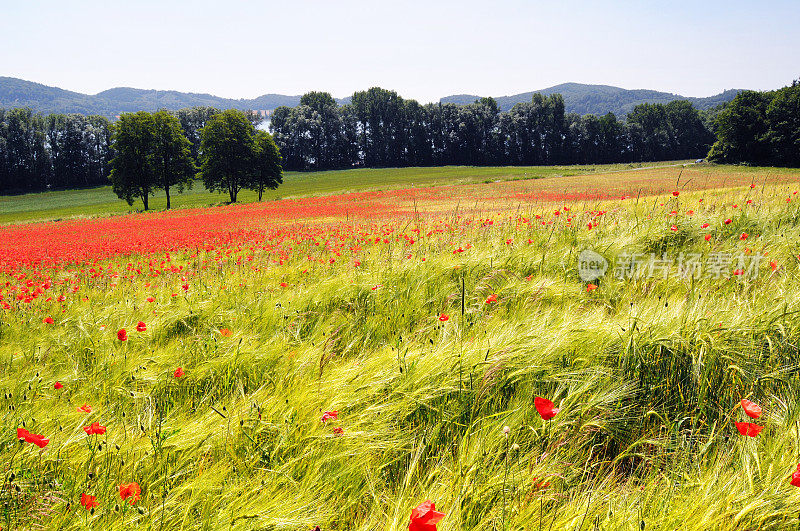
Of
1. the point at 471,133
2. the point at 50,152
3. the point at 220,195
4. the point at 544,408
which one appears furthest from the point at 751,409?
the point at 50,152

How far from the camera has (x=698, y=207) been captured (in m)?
7.23

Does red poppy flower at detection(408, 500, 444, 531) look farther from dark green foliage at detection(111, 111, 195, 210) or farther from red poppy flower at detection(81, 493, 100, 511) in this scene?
dark green foliage at detection(111, 111, 195, 210)

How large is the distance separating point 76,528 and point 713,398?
297 cm

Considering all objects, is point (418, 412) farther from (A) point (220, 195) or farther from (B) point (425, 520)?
(A) point (220, 195)

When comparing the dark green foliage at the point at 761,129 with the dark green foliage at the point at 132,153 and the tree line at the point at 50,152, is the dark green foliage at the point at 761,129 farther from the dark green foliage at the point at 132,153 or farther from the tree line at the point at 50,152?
the tree line at the point at 50,152

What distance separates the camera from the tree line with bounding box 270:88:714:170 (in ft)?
319

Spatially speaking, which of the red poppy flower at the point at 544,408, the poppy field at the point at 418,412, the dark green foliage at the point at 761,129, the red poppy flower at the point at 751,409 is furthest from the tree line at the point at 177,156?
the dark green foliage at the point at 761,129

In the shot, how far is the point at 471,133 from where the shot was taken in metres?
102

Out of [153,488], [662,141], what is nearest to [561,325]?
[153,488]

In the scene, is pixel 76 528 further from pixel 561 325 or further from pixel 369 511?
pixel 561 325

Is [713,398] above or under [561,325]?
under

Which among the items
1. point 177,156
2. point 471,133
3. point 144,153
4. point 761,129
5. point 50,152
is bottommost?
point 177,156

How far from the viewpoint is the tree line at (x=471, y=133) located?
319 ft

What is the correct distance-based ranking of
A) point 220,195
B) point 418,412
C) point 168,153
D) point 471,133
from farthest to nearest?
1. point 471,133
2. point 220,195
3. point 168,153
4. point 418,412
